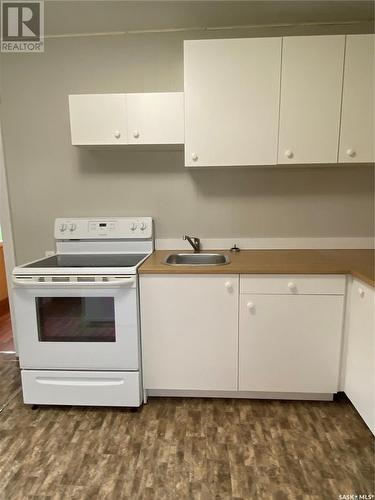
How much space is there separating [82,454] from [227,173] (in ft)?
6.15

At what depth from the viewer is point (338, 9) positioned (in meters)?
1.92

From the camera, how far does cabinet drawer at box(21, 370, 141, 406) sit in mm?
1831

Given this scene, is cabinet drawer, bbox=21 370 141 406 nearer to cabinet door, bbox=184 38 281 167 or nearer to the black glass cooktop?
the black glass cooktop

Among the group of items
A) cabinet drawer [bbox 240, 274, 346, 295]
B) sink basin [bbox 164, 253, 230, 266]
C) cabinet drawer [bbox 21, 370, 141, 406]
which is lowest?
cabinet drawer [bbox 21, 370, 141, 406]

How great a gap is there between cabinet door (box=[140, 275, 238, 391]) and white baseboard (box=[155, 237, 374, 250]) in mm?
562

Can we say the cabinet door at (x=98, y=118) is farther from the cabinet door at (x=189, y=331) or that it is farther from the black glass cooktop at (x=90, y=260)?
the cabinet door at (x=189, y=331)

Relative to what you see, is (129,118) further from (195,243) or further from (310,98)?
(310,98)

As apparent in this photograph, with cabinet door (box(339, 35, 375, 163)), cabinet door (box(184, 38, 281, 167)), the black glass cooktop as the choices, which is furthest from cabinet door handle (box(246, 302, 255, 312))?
cabinet door (box(339, 35, 375, 163))

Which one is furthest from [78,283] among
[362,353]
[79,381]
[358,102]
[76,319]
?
[358,102]

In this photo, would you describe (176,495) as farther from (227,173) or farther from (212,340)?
(227,173)

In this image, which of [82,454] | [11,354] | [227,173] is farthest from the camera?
[11,354]

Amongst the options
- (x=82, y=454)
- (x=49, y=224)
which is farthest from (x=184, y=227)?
(x=82, y=454)

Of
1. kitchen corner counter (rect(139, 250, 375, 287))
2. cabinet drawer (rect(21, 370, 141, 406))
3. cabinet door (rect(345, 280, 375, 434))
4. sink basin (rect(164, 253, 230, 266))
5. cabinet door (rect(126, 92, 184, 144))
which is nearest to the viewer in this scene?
cabinet door (rect(345, 280, 375, 434))

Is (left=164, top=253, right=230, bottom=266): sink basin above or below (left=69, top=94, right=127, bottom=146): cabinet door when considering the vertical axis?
below
